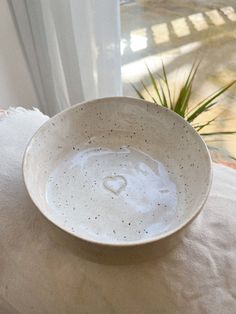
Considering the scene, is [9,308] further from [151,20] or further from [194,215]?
[151,20]

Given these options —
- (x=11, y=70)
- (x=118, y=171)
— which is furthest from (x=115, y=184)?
(x=11, y=70)

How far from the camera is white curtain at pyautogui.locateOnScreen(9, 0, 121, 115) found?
3.74 feet

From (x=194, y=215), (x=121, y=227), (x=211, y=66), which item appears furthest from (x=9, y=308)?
(x=211, y=66)

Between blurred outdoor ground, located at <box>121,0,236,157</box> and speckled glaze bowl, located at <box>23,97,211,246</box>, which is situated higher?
speckled glaze bowl, located at <box>23,97,211,246</box>

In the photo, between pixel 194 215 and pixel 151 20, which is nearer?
pixel 194 215

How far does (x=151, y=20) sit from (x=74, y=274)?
6.31 feet

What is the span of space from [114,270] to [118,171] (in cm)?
17

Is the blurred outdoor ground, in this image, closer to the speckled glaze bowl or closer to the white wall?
the white wall

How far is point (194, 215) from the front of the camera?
538 millimetres

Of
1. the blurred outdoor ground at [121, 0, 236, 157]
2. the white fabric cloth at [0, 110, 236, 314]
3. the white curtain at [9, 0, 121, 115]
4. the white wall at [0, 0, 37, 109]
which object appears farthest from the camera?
the blurred outdoor ground at [121, 0, 236, 157]

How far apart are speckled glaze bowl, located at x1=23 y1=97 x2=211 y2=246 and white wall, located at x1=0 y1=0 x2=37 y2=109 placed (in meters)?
0.80

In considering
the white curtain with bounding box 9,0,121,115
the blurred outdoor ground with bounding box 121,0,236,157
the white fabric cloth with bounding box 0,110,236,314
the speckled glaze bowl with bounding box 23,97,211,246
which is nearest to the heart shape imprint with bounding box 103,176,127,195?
the speckled glaze bowl with bounding box 23,97,211,246

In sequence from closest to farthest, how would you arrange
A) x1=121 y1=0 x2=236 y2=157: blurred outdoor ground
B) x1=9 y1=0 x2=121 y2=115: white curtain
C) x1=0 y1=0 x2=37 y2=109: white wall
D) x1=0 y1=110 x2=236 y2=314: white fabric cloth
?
x1=0 y1=110 x2=236 y2=314: white fabric cloth, x1=9 y1=0 x2=121 y2=115: white curtain, x1=0 y1=0 x2=37 y2=109: white wall, x1=121 y1=0 x2=236 y2=157: blurred outdoor ground

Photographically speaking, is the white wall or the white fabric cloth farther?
the white wall
